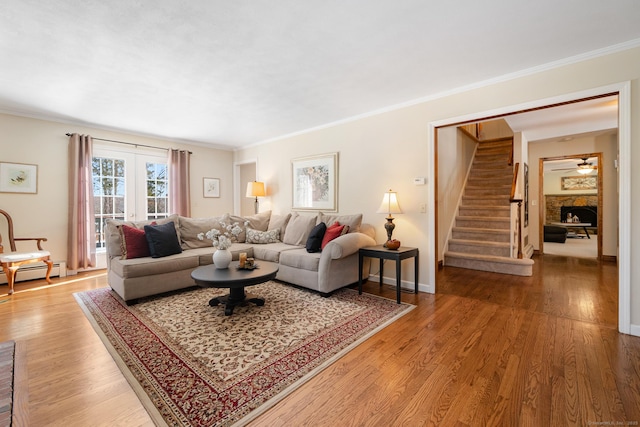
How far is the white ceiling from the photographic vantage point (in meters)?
2.01

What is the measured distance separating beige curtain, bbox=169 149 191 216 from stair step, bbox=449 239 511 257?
17.6ft

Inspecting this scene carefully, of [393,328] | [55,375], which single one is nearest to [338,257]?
[393,328]

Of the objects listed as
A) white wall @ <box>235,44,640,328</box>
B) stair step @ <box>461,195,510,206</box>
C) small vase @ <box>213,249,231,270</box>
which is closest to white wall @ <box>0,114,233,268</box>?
small vase @ <box>213,249,231,270</box>

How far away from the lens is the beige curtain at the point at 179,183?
19.1ft

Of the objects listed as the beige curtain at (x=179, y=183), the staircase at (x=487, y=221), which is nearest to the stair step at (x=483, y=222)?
the staircase at (x=487, y=221)

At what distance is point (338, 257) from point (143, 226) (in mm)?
2683

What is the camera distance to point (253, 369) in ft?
6.44

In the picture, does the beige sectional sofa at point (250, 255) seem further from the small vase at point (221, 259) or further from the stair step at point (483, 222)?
the stair step at point (483, 222)

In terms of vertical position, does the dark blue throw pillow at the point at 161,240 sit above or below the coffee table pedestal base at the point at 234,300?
above

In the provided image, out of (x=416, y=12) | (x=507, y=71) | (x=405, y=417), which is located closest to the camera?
(x=405, y=417)

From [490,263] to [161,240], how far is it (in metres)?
5.05

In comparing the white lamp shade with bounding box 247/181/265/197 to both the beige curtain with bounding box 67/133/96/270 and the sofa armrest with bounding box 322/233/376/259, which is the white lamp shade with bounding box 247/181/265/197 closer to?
the beige curtain with bounding box 67/133/96/270

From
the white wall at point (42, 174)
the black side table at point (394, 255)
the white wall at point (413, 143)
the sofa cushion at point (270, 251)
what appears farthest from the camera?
the white wall at point (42, 174)

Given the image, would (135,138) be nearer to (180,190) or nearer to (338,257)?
(180,190)
